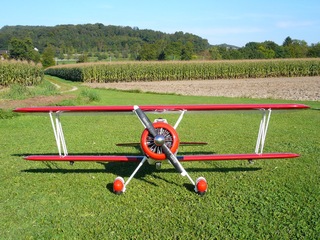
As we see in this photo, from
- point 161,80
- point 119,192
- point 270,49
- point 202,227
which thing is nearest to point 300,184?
point 202,227

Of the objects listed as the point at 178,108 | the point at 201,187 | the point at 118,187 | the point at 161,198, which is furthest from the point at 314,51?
the point at 118,187

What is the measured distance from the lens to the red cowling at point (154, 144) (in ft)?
19.5

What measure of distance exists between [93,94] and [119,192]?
16279 millimetres

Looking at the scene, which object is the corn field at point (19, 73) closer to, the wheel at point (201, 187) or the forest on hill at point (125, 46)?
the wheel at point (201, 187)

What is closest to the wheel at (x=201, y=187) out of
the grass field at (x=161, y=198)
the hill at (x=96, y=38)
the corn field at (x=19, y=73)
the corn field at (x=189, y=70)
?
the grass field at (x=161, y=198)

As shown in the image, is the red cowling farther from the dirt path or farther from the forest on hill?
the forest on hill

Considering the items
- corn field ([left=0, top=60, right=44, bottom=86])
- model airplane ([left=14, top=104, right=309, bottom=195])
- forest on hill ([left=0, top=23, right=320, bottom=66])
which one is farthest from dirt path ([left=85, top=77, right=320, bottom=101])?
forest on hill ([left=0, top=23, right=320, bottom=66])

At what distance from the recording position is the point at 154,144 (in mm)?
6027

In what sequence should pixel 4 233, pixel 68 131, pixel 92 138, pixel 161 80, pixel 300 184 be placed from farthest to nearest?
pixel 161 80 → pixel 68 131 → pixel 92 138 → pixel 300 184 → pixel 4 233

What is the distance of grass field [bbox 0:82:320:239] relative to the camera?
4922 mm

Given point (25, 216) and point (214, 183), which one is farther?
point (214, 183)

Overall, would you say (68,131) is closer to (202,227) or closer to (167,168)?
(167,168)

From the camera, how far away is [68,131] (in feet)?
41.6

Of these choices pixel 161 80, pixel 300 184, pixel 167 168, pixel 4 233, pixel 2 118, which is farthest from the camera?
pixel 161 80
